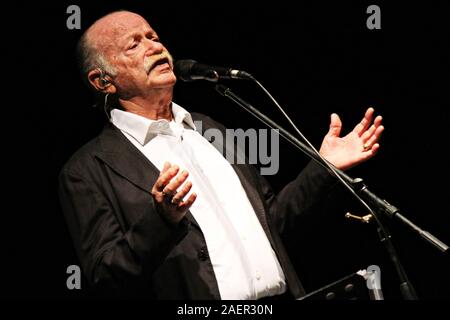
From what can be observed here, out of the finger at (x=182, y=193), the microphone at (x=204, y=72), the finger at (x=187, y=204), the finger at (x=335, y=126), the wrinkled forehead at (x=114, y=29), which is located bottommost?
the finger at (x=187, y=204)

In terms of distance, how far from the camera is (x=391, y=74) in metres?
2.95

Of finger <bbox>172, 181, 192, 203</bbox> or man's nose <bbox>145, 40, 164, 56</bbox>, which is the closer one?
finger <bbox>172, 181, 192, 203</bbox>

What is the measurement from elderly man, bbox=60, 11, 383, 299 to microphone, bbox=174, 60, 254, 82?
0.59ft

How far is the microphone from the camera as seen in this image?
203 centimetres

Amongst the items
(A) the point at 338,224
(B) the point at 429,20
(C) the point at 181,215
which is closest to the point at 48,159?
(C) the point at 181,215

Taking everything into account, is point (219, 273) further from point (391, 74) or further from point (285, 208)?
point (391, 74)

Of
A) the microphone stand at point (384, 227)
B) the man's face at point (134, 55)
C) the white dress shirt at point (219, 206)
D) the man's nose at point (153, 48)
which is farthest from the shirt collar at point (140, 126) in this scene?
the microphone stand at point (384, 227)

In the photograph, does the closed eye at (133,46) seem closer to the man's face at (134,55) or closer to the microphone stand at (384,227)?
the man's face at (134,55)

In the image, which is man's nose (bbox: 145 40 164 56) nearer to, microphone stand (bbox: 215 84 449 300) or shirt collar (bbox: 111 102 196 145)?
shirt collar (bbox: 111 102 196 145)

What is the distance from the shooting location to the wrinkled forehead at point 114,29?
2.44m

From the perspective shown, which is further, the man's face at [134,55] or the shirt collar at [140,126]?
the man's face at [134,55]

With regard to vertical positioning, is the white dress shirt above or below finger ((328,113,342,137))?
below

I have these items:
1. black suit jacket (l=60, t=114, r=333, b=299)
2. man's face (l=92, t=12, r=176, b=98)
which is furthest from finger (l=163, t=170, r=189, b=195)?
man's face (l=92, t=12, r=176, b=98)

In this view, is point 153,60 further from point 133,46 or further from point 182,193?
point 182,193
